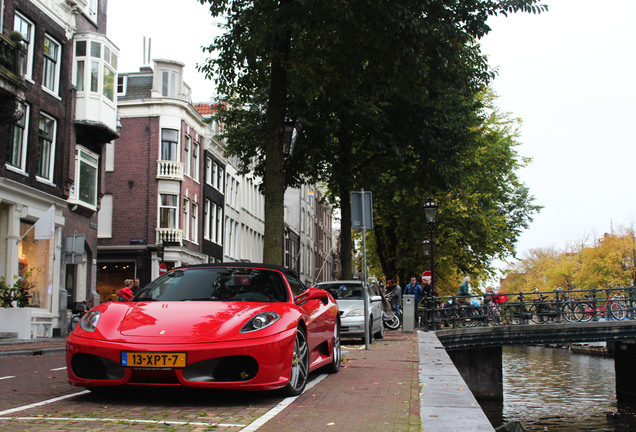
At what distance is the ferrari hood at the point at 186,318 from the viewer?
666 cm

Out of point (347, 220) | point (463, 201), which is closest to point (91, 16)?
point (347, 220)

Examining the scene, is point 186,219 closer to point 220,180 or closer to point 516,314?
point 220,180

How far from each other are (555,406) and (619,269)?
48.9 m

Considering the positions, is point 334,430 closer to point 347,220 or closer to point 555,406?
point 347,220

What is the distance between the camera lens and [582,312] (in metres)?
30.1

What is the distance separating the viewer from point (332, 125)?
25062 millimetres

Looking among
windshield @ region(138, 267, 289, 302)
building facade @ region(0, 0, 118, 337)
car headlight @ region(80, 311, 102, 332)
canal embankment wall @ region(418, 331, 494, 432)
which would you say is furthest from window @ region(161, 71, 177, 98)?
car headlight @ region(80, 311, 102, 332)

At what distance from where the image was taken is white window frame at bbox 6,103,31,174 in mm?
23625

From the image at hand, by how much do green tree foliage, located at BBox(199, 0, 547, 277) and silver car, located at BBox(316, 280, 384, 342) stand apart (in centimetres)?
371

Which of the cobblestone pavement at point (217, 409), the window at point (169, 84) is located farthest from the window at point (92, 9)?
the cobblestone pavement at point (217, 409)

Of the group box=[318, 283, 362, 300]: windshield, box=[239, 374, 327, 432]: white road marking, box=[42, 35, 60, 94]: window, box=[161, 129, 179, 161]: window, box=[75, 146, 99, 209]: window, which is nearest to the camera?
box=[239, 374, 327, 432]: white road marking

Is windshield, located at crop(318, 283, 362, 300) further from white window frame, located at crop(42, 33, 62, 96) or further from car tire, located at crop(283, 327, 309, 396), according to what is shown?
white window frame, located at crop(42, 33, 62, 96)

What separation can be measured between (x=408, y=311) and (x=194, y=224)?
841 inches

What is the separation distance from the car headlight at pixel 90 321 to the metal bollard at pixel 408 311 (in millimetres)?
16242
